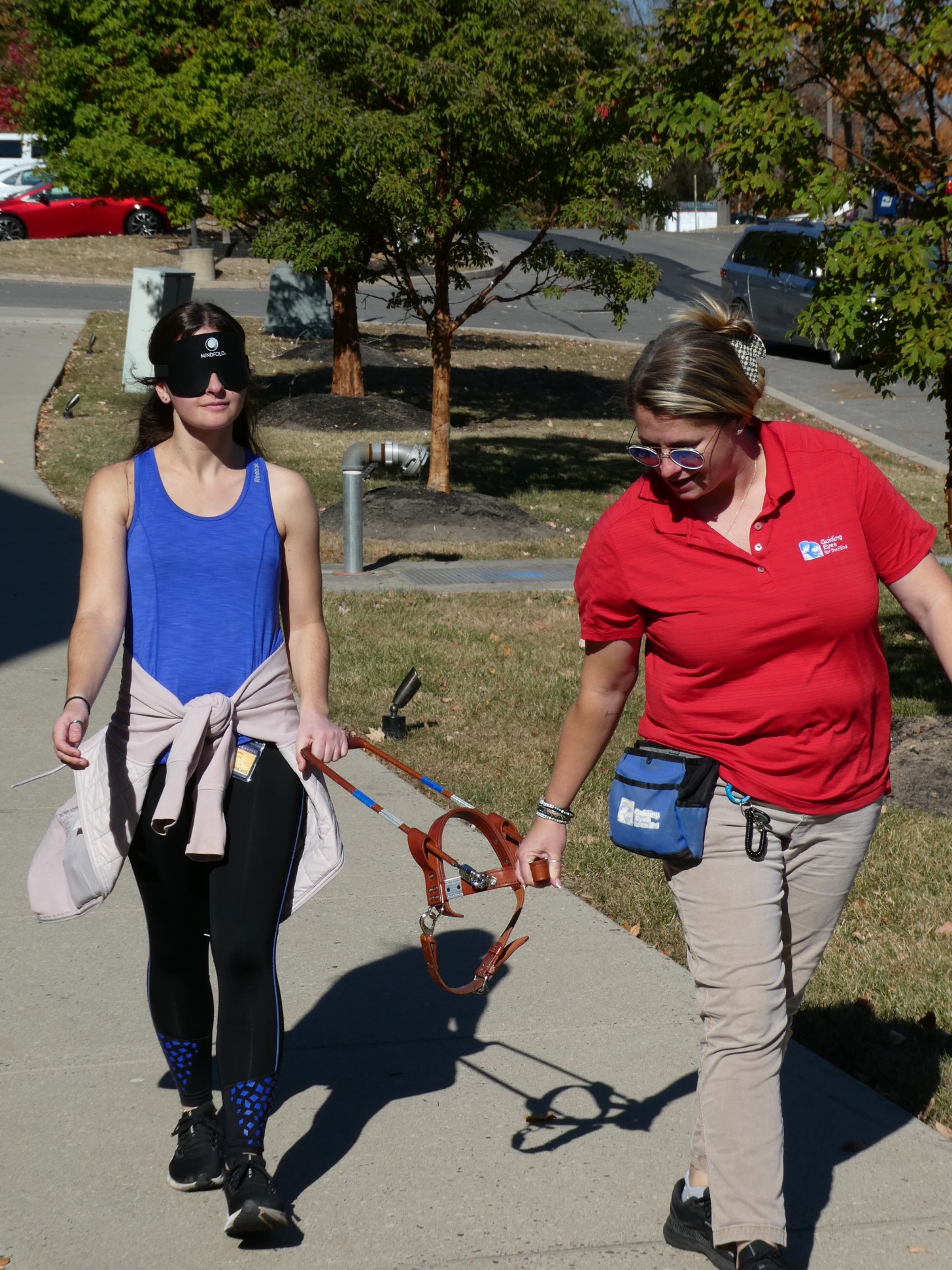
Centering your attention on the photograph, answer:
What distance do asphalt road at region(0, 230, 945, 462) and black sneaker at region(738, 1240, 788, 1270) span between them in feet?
47.6

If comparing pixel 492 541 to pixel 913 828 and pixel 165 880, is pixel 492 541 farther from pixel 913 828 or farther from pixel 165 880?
pixel 165 880

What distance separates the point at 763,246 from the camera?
7.43m

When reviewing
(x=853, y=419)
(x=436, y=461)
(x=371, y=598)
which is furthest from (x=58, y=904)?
(x=853, y=419)

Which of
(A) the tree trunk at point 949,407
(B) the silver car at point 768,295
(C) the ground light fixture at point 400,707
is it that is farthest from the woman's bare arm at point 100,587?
(B) the silver car at point 768,295

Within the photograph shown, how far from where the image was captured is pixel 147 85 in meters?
15.6

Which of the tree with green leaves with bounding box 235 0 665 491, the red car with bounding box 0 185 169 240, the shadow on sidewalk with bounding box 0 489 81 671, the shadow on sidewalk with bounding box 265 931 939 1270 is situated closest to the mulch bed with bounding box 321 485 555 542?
the tree with green leaves with bounding box 235 0 665 491

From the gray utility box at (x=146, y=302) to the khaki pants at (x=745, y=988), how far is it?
54.6 ft

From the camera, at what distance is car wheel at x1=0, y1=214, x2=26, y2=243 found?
116 ft

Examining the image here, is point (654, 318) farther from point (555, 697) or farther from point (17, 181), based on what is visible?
point (555, 697)

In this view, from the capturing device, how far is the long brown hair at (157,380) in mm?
3256

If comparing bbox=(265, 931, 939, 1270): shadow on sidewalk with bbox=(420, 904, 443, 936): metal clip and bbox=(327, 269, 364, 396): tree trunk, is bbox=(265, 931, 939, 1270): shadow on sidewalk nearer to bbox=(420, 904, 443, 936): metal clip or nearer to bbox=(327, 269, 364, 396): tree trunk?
bbox=(420, 904, 443, 936): metal clip

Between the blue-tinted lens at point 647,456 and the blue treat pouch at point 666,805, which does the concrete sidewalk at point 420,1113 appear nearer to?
Answer: the blue treat pouch at point 666,805

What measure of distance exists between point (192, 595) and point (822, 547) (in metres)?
1.34

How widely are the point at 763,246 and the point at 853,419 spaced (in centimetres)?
1318
